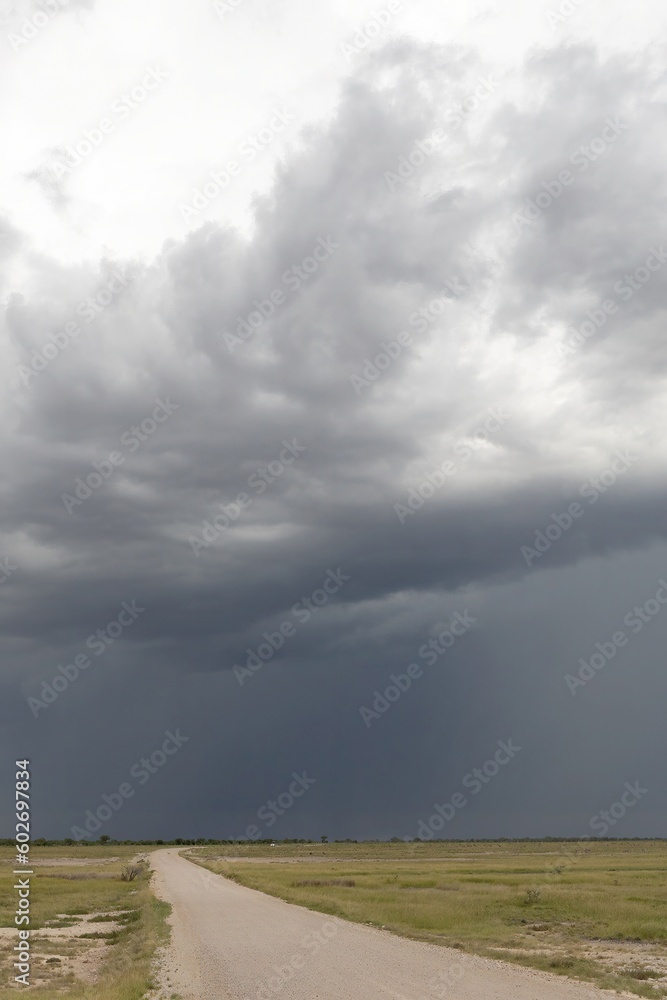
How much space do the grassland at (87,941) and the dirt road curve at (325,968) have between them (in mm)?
1106

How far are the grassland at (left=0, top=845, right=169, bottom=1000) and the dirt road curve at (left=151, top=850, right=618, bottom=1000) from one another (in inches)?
43.5

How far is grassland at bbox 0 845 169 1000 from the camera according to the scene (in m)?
24.2

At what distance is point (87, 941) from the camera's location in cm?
3816

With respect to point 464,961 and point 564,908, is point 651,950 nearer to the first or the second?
point 464,961

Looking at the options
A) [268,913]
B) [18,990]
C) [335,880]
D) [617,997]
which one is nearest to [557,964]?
[617,997]

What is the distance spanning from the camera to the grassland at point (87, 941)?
24156mm

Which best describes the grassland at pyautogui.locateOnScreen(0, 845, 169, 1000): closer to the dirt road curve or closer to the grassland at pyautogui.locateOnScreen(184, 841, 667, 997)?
the dirt road curve

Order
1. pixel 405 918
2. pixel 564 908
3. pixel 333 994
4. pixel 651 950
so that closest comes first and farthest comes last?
pixel 333 994 → pixel 651 950 → pixel 405 918 → pixel 564 908

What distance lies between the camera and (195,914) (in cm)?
4041

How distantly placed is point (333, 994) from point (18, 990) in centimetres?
1087
